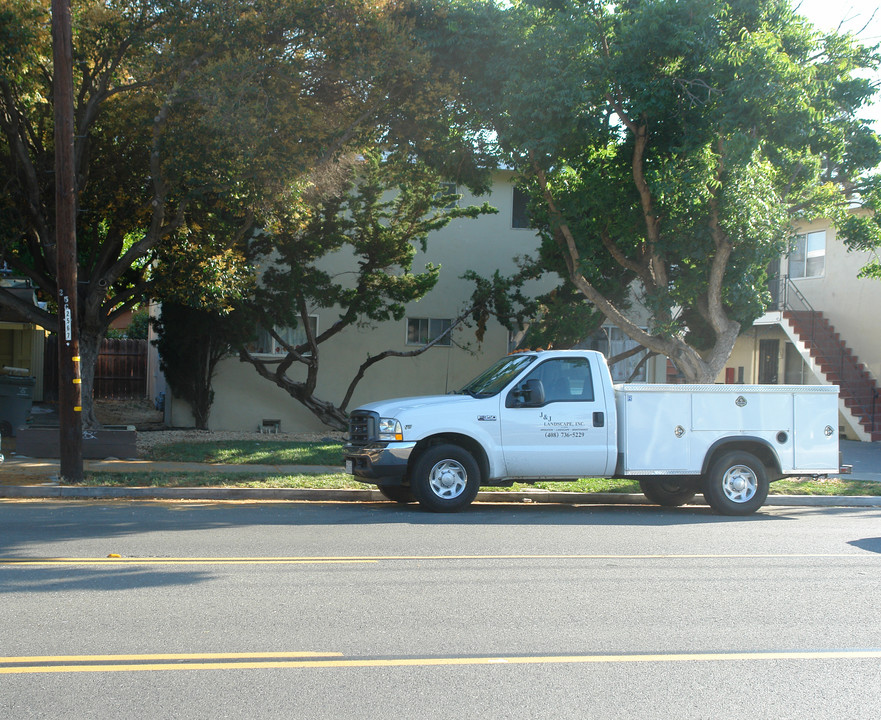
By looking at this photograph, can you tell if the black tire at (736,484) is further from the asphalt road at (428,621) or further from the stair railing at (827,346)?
the stair railing at (827,346)

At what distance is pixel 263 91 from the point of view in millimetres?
13500

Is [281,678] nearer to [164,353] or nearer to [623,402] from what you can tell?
[623,402]

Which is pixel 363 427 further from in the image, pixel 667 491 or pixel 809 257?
pixel 809 257

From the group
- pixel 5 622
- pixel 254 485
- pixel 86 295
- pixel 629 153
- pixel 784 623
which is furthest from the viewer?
pixel 86 295

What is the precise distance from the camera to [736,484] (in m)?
11.9

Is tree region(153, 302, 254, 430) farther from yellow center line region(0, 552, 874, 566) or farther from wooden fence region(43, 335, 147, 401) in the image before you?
wooden fence region(43, 335, 147, 401)

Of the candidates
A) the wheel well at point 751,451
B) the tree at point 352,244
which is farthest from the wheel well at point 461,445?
the tree at point 352,244

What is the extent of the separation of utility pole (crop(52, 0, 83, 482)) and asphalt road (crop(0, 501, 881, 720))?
269cm

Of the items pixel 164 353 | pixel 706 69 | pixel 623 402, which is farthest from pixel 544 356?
pixel 164 353

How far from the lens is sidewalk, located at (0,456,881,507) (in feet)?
40.1

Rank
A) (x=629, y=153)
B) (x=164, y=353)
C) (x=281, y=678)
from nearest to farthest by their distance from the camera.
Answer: (x=281, y=678)
(x=629, y=153)
(x=164, y=353)

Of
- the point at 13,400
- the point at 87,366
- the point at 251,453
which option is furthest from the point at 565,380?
the point at 13,400

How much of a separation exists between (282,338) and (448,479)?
10.3 meters

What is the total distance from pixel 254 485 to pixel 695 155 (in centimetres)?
844
